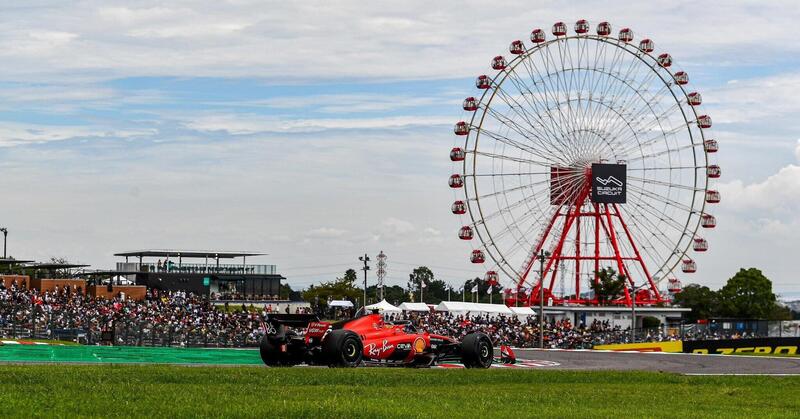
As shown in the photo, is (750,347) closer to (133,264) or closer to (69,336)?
(69,336)

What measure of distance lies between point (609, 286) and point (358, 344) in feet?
255

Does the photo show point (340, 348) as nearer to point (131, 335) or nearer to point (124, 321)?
point (131, 335)

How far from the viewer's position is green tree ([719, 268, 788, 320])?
13138cm

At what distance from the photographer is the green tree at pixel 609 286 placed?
339 feet

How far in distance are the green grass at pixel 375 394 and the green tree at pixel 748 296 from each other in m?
107

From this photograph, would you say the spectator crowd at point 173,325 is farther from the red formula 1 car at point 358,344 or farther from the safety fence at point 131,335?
the red formula 1 car at point 358,344

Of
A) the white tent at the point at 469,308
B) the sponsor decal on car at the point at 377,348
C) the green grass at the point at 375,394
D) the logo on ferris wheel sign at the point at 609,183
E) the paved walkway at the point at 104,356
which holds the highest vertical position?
the logo on ferris wheel sign at the point at 609,183

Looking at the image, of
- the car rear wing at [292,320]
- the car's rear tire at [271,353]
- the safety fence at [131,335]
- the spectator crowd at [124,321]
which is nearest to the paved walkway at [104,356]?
the car's rear tire at [271,353]

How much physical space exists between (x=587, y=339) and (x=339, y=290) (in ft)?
237

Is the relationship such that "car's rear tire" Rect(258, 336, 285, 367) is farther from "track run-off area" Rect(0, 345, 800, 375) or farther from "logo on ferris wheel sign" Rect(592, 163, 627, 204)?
"logo on ferris wheel sign" Rect(592, 163, 627, 204)

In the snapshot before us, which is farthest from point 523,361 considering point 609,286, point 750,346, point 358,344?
point 609,286

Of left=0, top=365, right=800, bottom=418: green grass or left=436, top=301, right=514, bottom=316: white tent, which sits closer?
left=0, top=365, right=800, bottom=418: green grass

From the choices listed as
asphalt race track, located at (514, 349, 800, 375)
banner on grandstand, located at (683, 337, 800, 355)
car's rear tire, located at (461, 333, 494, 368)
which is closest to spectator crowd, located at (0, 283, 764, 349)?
banner on grandstand, located at (683, 337, 800, 355)

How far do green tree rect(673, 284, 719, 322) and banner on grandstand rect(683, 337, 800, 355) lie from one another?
82.9 m
